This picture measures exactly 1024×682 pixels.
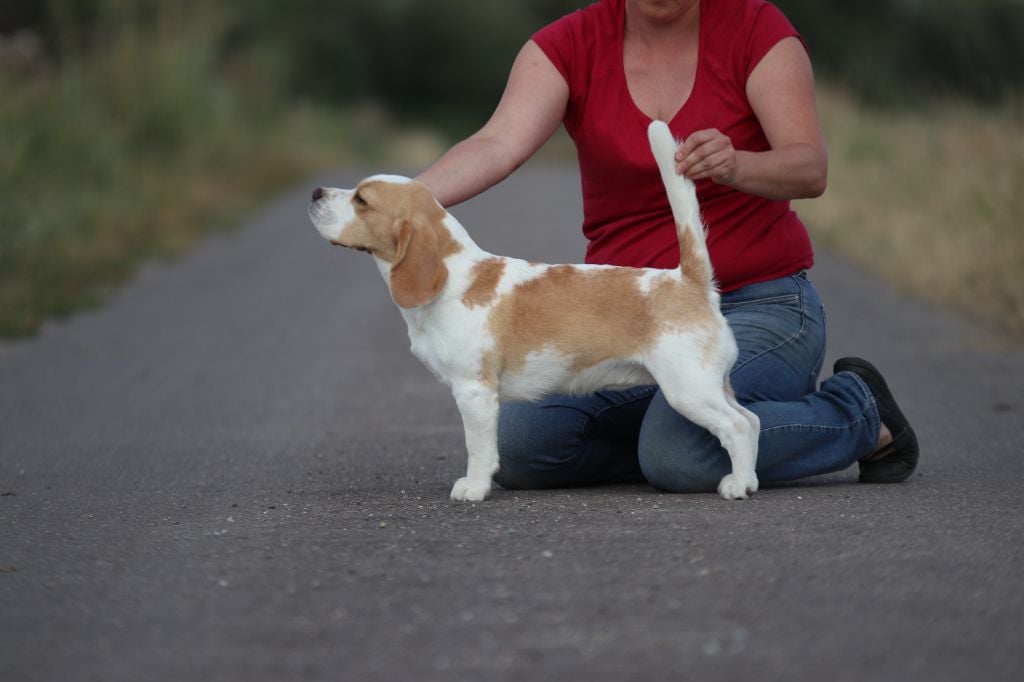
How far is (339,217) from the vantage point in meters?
4.14

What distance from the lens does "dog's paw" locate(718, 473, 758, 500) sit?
416 centimetres

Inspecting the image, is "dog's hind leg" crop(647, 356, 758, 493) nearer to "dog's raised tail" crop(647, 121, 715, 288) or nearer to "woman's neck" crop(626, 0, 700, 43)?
"dog's raised tail" crop(647, 121, 715, 288)

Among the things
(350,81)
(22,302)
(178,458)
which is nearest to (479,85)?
(350,81)

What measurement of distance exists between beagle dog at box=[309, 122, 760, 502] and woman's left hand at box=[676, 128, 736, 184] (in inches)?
1.2

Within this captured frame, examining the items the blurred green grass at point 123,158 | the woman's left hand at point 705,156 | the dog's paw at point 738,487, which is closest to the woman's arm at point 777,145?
the woman's left hand at point 705,156

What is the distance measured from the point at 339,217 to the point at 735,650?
6.08 feet

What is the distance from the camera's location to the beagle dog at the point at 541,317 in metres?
4.05

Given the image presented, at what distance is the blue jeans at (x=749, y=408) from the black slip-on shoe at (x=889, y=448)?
60 millimetres

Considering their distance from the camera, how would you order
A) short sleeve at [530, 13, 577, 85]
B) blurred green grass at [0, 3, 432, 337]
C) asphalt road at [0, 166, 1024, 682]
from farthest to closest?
blurred green grass at [0, 3, 432, 337], short sleeve at [530, 13, 577, 85], asphalt road at [0, 166, 1024, 682]

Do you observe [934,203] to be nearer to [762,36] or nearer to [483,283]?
[762,36]

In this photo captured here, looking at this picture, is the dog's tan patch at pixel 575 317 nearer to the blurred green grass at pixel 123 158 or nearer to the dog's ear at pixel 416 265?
the dog's ear at pixel 416 265

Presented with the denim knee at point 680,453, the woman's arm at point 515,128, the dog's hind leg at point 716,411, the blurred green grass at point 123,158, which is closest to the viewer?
the dog's hind leg at point 716,411

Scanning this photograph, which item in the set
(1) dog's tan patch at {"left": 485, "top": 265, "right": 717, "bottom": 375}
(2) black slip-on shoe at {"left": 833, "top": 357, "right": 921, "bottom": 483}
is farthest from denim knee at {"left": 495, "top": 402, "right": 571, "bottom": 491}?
(2) black slip-on shoe at {"left": 833, "top": 357, "right": 921, "bottom": 483}

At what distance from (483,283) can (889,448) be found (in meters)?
1.33
